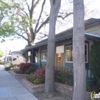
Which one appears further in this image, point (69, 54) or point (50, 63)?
point (69, 54)

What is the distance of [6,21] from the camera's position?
1534 centimetres

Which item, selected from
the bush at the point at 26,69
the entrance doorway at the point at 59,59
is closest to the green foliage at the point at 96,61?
the entrance doorway at the point at 59,59

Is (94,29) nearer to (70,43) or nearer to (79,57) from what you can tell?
(70,43)

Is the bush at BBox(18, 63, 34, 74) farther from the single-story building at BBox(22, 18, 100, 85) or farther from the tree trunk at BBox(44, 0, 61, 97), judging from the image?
the tree trunk at BBox(44, 0, 61, 97)

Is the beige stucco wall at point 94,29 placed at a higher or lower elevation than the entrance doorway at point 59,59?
higher

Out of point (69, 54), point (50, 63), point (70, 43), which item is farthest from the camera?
point (69, 54)

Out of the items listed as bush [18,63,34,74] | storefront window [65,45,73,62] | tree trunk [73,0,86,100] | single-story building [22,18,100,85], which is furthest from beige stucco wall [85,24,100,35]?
bush [18,63,34,74]

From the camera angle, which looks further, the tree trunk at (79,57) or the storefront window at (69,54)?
the storefront window at (69,54)

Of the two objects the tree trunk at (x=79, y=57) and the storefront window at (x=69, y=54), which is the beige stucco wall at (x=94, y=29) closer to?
the storefront window at (x=69, y=54)

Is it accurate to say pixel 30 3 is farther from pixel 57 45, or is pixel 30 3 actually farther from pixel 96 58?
pixel 96 58

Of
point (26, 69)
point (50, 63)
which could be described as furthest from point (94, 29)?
point (26, 69)

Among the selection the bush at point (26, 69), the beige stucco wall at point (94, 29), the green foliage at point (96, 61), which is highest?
the beige stucco wall at point (94, 29)

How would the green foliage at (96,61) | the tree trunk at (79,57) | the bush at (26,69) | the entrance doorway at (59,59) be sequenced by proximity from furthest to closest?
the bush at (26,69)
the entrance doorway at (59,59)
the green foliage at (96,61)
the tree trunk at (79,57)

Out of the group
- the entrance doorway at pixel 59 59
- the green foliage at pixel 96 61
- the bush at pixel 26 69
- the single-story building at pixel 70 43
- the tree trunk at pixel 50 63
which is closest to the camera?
the tree trunk at pixel 50 63
